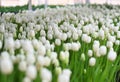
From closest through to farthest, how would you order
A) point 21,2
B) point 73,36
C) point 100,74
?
1. point 100,74
2. point 73,36
3. point 21,2

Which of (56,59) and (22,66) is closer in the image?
(22,66)

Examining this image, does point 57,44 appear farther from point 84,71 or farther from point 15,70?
point 15,70

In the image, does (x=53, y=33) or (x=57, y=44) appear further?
(x=53, y=33)

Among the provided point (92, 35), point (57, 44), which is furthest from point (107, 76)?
point (92, 35)

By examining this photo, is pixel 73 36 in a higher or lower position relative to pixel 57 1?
higher

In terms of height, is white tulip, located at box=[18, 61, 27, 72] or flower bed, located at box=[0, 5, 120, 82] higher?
white tulip, located at box=[18, 61, 27, 72]

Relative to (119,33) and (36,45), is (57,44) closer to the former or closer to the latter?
(36,45)

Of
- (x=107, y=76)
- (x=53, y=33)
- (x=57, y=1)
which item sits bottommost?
(x=57, y=1)

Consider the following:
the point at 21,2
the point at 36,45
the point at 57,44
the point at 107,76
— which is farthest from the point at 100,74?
the point at 21,2

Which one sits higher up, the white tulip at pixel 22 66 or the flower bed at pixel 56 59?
the white tulip at pixel 22 66

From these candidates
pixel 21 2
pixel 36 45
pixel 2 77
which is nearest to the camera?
pixel 2 77
